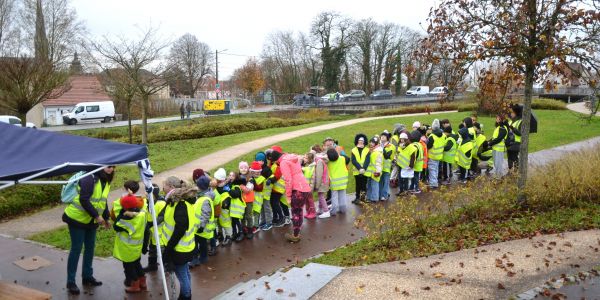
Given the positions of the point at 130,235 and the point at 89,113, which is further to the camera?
the point at 89,113

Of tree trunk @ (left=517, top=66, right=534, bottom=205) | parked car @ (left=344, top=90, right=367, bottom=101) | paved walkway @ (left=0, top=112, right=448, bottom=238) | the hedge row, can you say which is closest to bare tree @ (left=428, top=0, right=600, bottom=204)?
tree trunk @ (left=517, top=66, right=534, bottom=205)

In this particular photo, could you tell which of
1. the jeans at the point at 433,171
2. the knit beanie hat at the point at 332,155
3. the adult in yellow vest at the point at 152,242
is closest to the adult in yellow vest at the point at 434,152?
the jeans at the point at 433,171

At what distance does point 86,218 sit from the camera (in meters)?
6.84

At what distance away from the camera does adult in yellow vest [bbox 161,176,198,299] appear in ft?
20.0

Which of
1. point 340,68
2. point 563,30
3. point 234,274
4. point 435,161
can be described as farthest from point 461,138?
point 340,68

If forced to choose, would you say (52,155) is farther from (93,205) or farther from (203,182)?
(203,182)

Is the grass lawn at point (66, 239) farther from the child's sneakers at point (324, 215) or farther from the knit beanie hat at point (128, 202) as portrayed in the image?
the child's sneakers at point (324, 215)

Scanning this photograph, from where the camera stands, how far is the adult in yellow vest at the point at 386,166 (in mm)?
11453

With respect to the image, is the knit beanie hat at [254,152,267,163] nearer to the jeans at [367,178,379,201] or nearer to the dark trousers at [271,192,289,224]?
the dark trousers at [271,192,289,224]

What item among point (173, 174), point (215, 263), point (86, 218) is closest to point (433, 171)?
point (215, 263)

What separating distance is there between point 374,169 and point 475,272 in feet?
15.4

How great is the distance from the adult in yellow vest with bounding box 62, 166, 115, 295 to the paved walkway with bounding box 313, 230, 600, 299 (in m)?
3.48

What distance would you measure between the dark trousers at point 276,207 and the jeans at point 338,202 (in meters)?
1.29

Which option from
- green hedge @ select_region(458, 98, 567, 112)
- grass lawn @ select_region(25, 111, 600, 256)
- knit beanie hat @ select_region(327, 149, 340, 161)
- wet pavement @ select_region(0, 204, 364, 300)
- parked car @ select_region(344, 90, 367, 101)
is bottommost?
wet pavement @ select_region(0, 204, 364, 300)
